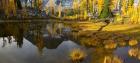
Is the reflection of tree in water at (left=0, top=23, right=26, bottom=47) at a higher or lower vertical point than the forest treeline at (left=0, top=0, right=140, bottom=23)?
lower

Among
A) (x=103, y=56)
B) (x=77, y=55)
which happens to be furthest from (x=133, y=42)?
(x=77, y=55)

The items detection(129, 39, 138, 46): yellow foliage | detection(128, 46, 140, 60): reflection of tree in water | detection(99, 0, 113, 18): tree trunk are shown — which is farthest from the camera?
detection(99, 0, 113, 18): tree trunk

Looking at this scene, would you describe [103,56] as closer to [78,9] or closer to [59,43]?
[59,43]

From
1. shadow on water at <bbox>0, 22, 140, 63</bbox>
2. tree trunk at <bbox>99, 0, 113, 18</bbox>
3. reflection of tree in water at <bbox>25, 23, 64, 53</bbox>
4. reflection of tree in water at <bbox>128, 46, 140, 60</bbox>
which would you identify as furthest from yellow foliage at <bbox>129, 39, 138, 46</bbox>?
tree trunk at <bbox>99, 0, 113, 18</bbox>

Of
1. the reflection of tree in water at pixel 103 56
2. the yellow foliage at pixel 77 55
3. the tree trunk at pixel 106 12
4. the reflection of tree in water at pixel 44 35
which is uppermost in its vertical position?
the tree trunk at pixel 106 12

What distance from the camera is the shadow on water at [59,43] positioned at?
17266 mm

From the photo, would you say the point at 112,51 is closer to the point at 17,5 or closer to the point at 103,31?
the point at 103,31

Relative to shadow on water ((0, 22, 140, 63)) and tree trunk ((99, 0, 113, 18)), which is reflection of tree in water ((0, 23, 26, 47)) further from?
tree trunk ((99, 0, 113, 18))

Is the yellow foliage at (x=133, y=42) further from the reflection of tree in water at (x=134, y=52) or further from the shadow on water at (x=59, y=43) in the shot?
the reflection of tree in water at (x=134, y=52)

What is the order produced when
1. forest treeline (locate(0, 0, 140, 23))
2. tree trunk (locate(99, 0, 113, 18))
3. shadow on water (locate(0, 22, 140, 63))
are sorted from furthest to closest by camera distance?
1. forest treeline (locate(0, 0, 140, 23))
2. tree trunk (locate(99, 0, 113, 18))
3. shadow on water (locate(0, 22, 140, 63))

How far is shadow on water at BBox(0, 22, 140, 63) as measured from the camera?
17.3 meters

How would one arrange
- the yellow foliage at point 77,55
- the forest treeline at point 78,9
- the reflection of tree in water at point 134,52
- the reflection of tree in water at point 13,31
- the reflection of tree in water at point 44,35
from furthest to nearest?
the forest treeline at point 78,9 < the reflection of tree in water at point 13,31 < the reflection of tree in water at point 44,35 < the reflection of tree in water at point 134,52 < the yellow foliage at point 77,55

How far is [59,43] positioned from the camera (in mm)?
21281

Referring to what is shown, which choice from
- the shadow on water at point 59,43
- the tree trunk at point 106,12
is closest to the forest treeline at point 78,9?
the tree trunk at point 106,12
